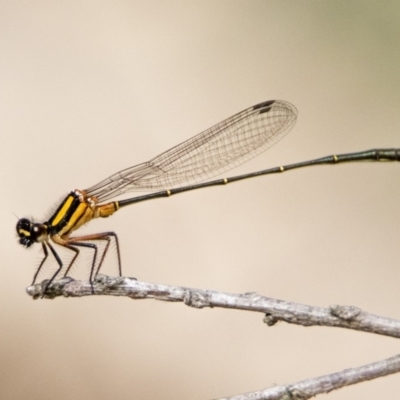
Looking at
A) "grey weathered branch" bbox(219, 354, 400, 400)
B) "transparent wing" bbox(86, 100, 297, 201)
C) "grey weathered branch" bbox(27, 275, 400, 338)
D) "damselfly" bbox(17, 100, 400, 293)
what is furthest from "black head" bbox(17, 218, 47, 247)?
"grey weathered branch" bbox(219, 354, 400, 400)

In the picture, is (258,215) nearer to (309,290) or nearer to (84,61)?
(309,290)

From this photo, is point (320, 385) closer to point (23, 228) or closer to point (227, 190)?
point (23, 228)

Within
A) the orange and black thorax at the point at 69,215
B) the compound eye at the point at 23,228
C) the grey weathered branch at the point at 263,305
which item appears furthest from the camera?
the orange and black thorax at the point at 69,215

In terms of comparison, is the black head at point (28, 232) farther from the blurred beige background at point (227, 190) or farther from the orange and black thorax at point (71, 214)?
the blurred beige background at point (227, 190)

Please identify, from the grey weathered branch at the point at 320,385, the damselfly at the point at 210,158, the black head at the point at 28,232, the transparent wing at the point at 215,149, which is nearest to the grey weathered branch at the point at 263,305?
the grey weathered branch at the point at 320,385

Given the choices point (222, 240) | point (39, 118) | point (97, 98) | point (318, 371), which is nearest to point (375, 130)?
point (222, 240)

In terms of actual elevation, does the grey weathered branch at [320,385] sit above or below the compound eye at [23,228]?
below

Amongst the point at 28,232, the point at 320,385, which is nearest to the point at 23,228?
the point at 28,232
